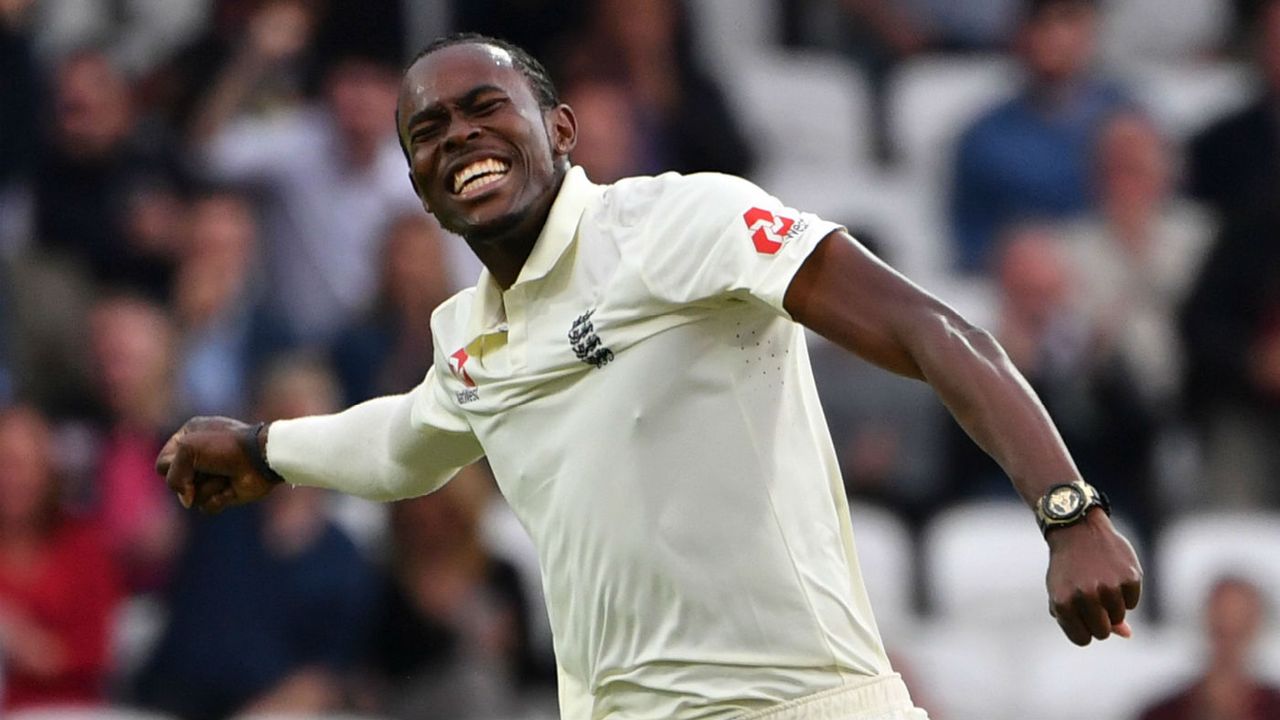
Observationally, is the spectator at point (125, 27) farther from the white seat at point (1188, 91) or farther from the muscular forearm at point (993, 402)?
the muscular forearm at point (993, 402)

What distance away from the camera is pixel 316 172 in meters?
9.04

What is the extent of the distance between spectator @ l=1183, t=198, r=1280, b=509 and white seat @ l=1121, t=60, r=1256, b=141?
3.46 ft

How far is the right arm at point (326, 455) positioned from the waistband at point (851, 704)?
91 cm

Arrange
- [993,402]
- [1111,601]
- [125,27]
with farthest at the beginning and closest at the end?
[125,27] → [993,402] → [1111,601]

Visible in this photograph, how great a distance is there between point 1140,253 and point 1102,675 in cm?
184

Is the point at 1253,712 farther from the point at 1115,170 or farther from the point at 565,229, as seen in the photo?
the point at 565,229

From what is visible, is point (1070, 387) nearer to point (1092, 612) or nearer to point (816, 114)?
point (816, 114)

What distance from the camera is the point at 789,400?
3.68 m

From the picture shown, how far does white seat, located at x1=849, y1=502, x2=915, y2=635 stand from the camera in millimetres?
7719

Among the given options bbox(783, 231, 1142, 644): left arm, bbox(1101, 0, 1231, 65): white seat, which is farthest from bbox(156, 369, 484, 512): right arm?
bbox(1101, 0, 1231, 65): white seat

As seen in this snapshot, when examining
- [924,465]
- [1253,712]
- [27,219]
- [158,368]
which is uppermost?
[27,219]

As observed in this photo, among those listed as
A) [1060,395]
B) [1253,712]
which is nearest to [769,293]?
[1253,712]

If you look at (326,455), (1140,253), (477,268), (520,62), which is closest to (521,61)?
(520,62)

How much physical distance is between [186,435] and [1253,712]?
396 centimetres
